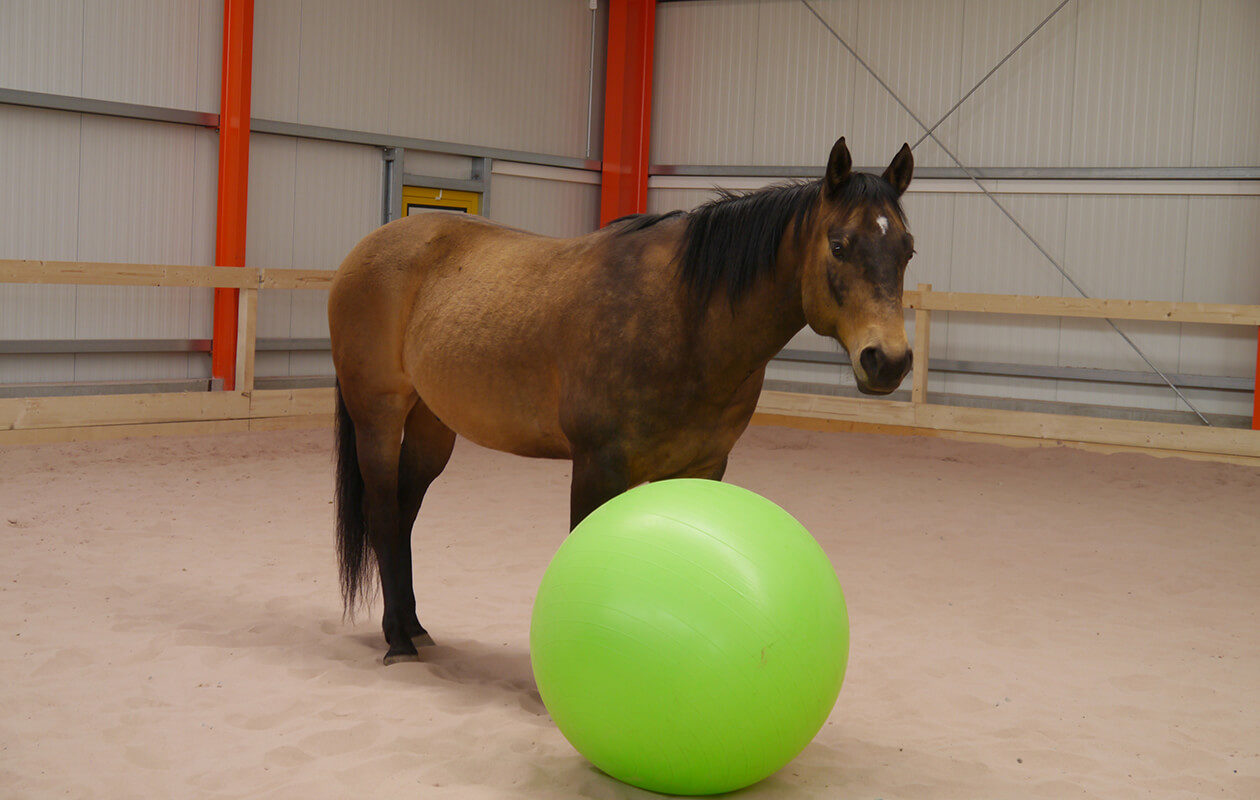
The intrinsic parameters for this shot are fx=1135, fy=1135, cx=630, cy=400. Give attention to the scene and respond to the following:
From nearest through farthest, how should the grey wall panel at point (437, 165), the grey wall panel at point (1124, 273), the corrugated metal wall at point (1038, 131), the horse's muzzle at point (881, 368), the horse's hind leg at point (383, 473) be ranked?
1. the horse's muzzle at point (881, 368)
2. the horse's hind leg at point (383, 473)
3. the corrugated metal wall at point (1038, 131)
4. the grey wall panel at point (1124, 273)
5. the grey wall panel at point (437, 165)

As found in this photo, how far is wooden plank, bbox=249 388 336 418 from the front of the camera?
8727 millimetres

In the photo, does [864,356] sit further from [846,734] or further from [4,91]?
[4,91]

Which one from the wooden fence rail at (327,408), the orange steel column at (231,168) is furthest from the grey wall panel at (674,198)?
the orange steel column at (231,168)

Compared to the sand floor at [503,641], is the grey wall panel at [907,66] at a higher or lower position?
higher

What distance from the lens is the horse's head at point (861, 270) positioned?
9.11ft

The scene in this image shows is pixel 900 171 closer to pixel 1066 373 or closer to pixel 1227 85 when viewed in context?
pixel 1066 373

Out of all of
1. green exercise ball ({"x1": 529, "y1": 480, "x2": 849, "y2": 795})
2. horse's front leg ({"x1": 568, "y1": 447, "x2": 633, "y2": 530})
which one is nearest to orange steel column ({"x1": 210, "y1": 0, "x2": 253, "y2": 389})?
horse's front leg ({"x1": 568, "y1": 447, "x2": 633, "y2": 530})

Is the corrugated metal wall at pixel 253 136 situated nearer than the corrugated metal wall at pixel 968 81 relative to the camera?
Yes

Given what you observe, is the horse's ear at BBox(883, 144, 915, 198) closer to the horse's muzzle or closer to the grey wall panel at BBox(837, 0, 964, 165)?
→ the horse's muzzle

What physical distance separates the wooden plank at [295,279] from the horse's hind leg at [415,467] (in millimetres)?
4970

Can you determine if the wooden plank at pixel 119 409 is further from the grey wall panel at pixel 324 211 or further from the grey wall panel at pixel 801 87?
the grey wall panel at pixel 801 87

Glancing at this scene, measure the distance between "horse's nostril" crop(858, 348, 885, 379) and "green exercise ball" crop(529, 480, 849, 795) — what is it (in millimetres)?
436

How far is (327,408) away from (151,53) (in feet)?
9.90

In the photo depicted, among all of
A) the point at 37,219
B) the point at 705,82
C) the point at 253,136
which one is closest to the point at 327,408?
the point at 253,136
